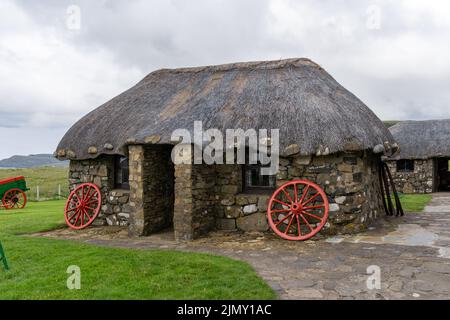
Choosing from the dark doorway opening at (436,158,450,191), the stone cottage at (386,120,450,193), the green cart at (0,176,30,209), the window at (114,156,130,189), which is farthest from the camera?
the dark doorway opening at (436,158,450,191)

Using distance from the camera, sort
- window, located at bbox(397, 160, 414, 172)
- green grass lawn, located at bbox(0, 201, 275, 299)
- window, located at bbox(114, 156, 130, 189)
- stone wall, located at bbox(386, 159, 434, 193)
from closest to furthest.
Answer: green grass lawn, located at bbox(0, 201, 275, 299), window, located at bbox(114, 156, 130, 189), stone wall, located at bbox(386, 159, 434, 193), window, located at bbox(397, 160, 414, 172)

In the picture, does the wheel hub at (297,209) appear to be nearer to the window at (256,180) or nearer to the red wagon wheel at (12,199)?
the window at (256,180)

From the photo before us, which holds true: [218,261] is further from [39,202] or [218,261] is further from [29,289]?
[39,202]

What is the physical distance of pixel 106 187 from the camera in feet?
40.9

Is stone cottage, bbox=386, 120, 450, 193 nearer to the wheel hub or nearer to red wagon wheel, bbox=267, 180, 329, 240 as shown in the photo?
red wagon wheel, bbox=267, 180, 329, 240

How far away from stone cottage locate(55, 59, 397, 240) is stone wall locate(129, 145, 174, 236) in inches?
1.0

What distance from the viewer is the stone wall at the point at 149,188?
1047 centimetres

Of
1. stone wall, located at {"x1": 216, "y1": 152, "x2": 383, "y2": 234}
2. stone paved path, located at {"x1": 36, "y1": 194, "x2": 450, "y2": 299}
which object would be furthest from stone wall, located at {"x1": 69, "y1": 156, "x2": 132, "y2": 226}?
stone wall, located at {"x1": 216, "y1": 152, "x2": 383, "y2": 234}

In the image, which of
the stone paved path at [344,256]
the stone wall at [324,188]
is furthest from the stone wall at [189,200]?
the stone wall at [324,188]

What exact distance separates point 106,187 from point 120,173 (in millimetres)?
588

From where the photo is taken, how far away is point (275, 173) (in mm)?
10430

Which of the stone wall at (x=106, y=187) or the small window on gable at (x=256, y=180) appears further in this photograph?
the stone wall at (x=106, y=187)

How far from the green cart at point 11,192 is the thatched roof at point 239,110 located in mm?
9290

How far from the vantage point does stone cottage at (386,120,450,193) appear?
2366 centimetres
